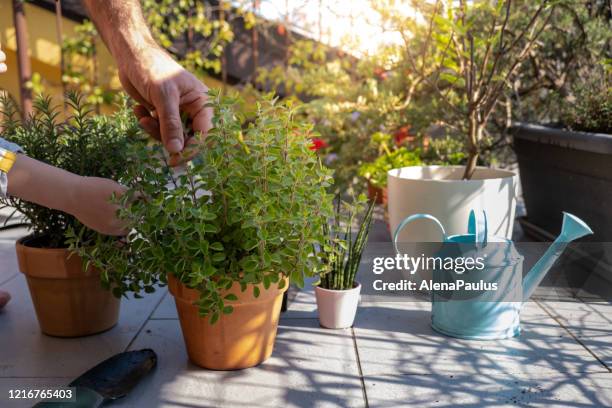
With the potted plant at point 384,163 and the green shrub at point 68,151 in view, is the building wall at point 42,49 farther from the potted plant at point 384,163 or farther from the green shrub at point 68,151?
the green shrub at point 68,151

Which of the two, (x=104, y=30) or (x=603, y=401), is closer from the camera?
(x=603, y=401)

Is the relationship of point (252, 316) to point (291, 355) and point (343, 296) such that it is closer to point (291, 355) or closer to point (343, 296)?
point (291, 355)

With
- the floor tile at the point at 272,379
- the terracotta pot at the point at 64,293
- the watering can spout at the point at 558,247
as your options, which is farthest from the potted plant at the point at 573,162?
the terracotta pot at the point at 64,293

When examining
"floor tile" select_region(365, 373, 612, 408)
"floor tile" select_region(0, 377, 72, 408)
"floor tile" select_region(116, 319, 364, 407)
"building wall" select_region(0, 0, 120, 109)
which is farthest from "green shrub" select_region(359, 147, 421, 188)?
"building wall" select_region(0, 0, 120, 109)

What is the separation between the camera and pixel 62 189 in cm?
138

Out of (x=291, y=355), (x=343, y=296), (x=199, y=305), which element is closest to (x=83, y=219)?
(x=199, y=305)

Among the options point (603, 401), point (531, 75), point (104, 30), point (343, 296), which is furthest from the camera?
point (531, 75)

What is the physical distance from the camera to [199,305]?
4.45 ft

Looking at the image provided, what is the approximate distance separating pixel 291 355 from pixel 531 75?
233 centimetres

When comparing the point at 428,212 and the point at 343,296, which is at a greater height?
the point at 428,212

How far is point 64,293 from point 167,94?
65 centimetres

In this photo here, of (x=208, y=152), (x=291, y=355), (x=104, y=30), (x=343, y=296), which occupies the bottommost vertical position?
(x=291, y=355)

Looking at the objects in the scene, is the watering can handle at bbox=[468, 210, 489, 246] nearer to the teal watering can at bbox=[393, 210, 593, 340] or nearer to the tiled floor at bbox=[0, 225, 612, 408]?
the teal watering can at bbox=[393, 210, 593, 340]

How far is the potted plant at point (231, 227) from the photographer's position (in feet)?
4.33
